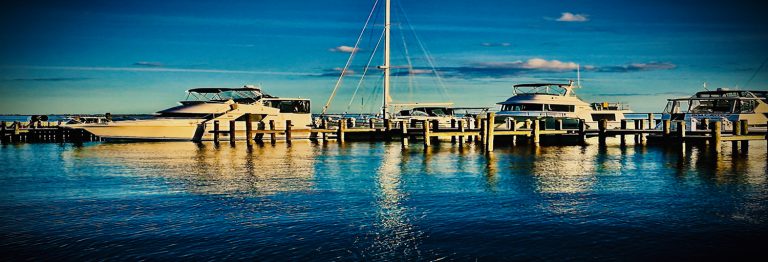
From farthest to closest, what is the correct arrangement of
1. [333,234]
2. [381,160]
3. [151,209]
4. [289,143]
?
1. [289,143]
2. [381,160]
3. [151,209]
4. [333,234]

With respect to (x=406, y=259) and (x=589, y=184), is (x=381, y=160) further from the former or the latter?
(x=406, y=259)

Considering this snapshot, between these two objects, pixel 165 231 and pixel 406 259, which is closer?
pixel 406 259

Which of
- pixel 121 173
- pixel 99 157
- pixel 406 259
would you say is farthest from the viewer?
pixel 99 157

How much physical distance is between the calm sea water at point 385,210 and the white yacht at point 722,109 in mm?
11052

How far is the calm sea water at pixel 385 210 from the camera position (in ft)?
38.0

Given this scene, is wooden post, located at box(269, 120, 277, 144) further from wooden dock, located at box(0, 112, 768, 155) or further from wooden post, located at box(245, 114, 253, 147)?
wooden post, located at box(245, 114, 253, 147)

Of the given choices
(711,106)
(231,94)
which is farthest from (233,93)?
(711,106)

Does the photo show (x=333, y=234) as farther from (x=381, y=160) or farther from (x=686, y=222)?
(x=381, y=160)

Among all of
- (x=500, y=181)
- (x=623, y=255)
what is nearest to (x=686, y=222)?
(x=623, y=255)

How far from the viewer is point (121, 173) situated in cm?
2400

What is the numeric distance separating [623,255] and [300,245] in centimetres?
543

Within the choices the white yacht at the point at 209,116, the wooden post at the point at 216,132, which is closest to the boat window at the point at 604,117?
the white yacht at the point at 209,116

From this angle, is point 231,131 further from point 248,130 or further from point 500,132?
point 500,132

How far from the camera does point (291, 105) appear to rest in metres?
49.9
